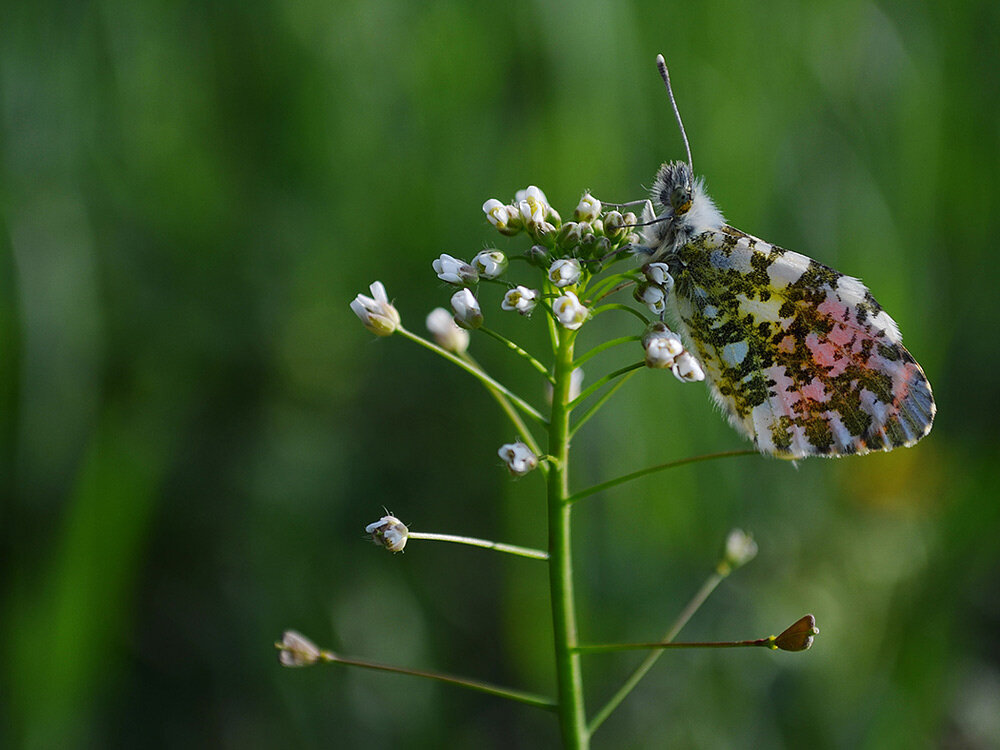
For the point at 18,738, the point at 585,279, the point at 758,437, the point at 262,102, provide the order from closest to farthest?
the point at 585,279 → the point at 758,437 → the point at 18,738 → the point at 262,102

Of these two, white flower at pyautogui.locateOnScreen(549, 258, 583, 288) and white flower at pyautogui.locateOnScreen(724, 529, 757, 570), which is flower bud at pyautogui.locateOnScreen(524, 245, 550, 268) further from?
white flower at pyautogui.locateOnScreen(724, 529, 757, 570)

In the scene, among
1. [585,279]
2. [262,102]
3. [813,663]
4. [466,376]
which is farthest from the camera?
[262,102]

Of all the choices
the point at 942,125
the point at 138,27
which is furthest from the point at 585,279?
the point at 138,27

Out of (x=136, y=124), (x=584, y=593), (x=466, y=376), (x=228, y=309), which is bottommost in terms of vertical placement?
(x=584, y=593)

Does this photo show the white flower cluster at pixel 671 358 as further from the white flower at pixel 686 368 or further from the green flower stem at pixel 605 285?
the green flower stem at pixel 605 285

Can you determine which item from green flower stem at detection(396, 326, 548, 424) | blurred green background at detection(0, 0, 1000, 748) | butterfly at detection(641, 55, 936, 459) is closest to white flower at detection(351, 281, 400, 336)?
green flower stem at detection(396, 326, 548, 424)

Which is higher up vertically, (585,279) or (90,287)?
(585,279)

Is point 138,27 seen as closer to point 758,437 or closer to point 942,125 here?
point 758,437
